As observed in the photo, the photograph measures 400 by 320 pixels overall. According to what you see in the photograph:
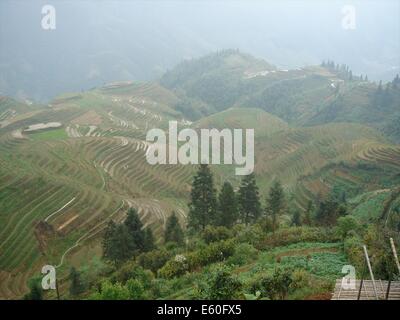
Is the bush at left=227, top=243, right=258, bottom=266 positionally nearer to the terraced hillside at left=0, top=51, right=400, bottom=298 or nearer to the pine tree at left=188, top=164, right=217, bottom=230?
the pine tree at left=188, top=164, right=217, bottom=230

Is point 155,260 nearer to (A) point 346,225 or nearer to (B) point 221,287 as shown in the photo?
(A) point 346,225

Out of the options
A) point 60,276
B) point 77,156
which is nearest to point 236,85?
point 77,156

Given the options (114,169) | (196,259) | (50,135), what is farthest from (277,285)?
(50,135)

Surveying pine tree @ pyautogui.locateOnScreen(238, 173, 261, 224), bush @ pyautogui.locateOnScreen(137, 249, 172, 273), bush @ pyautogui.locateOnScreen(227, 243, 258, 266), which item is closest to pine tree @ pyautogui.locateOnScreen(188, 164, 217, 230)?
pine tree @ pyautogui.locateOnScreen(238, 173, 261, 224)

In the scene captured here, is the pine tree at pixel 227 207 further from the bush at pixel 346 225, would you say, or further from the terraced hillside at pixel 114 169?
the bush at pixel 346 225

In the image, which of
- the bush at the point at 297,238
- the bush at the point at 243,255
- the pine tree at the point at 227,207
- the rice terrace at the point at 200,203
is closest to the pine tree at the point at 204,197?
the rice terrace at the point at 200,203

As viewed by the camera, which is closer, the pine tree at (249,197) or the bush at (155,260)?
the bush at (155,260)
